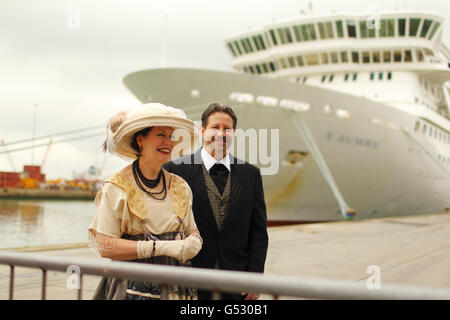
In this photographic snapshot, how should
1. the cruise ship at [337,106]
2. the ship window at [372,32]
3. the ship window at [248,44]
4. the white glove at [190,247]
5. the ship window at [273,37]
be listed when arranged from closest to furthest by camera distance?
the white glove at [190,247], the cruise ship at [337,106], the ship window at [372,32], the ship window at [273,37], the ship window at [248,44]

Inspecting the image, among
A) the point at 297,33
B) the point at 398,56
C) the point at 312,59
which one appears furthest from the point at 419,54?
the point at 297,33

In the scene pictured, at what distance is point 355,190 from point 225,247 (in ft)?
48.8

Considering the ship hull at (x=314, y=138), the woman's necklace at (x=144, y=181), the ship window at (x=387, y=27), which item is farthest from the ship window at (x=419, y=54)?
the woman's necklace at (x=144, y=181)

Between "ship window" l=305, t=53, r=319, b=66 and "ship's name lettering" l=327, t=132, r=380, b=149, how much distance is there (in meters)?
5.22

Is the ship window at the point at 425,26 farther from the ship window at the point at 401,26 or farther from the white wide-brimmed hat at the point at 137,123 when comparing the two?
the white wide-brimmed hat at the point at 137,123

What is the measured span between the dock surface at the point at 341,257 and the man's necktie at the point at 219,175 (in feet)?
6.12

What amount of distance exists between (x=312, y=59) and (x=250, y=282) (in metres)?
19.6

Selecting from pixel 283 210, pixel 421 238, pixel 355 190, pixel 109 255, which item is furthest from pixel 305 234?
pixel 109 255

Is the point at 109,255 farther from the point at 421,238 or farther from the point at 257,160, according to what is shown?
the point at 257,160

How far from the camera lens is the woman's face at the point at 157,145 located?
231 centimetres

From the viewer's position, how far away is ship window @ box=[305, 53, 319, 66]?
2028 cm

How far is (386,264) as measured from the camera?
7.15 metres

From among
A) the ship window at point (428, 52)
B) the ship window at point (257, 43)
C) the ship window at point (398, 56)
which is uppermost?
the ship window at point (257, 43)

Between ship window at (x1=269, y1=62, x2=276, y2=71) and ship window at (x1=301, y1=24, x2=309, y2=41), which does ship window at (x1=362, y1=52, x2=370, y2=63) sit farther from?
ship window at (x1=269, y1=62, x2=276, y2=71)
